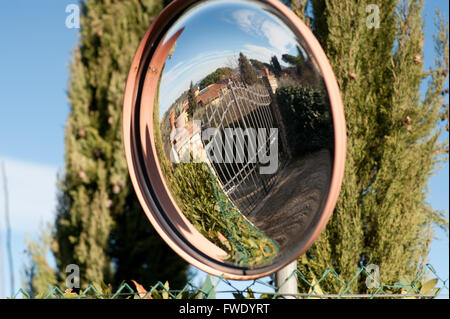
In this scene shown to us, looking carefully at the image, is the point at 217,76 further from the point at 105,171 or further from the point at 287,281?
the point at 105,171

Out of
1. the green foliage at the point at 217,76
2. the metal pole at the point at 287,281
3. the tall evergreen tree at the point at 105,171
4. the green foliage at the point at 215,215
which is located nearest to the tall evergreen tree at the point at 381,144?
the metal pole at the point at 287,281

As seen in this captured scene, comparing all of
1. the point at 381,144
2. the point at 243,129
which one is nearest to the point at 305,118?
the point at 243,129

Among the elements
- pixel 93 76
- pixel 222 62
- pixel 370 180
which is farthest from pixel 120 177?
pixel 222 62

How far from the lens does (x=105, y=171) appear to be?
14.4 ft

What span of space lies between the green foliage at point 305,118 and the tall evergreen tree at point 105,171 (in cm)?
295

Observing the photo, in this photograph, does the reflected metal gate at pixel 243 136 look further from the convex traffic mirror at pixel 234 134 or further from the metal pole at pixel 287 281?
the metal pole at pixel 287 281

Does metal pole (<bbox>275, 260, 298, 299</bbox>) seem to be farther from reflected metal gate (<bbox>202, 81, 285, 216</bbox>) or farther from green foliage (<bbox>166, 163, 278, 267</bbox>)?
reflected metal gate (<bbox>202, 81, 285, 216</bbox>)

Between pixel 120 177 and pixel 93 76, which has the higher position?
pixel 93 76

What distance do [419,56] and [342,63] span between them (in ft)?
1.83

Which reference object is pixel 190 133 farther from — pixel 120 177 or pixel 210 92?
pixel 120 177

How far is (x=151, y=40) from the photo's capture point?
2.13 meters

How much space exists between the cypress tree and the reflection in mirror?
238 cm

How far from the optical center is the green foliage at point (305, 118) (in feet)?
5.25

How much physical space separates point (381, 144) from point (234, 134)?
4.97ft
